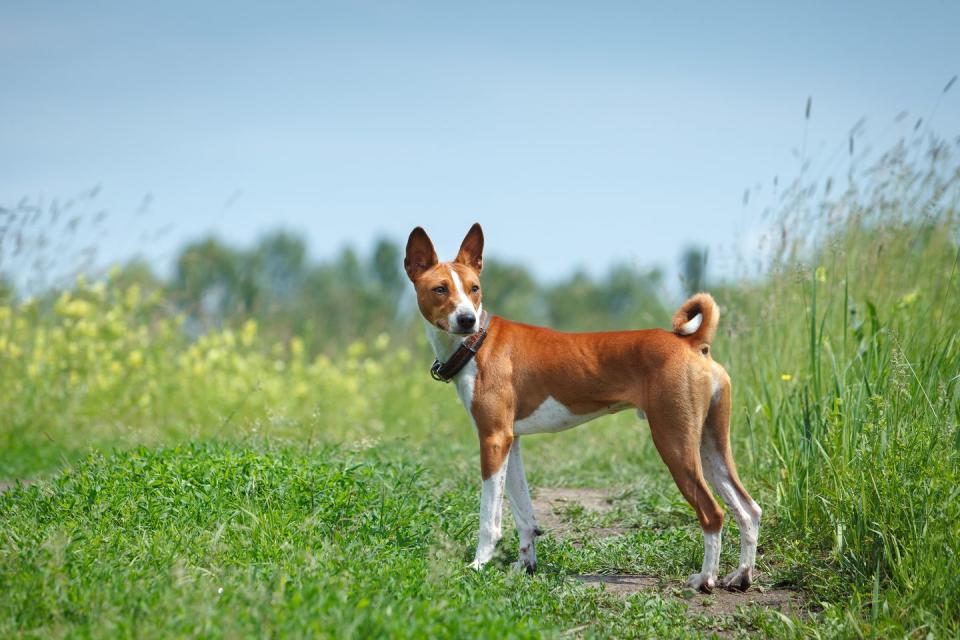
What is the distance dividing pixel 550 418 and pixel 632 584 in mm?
974

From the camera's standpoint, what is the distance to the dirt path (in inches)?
170

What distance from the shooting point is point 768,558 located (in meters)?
4.86


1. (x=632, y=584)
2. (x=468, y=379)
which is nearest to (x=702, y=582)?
(x=632, y=584)

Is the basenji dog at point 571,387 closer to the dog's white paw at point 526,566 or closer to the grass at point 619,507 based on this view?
the dog's white paw at point 526,566

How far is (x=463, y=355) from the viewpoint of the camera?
476cm

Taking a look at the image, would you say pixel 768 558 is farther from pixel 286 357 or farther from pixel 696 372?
pixel 286 357

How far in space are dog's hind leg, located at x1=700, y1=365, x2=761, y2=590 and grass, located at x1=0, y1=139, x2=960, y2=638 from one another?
30cm

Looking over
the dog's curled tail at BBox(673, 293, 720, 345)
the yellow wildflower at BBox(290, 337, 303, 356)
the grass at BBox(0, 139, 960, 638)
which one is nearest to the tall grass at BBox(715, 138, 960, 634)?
the grass at BBox(0, 139, 960, 638)

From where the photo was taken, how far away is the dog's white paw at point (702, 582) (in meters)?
4.43

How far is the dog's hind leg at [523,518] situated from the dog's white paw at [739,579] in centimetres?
101

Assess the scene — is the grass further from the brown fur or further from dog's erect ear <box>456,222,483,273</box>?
dog's erect ear <box>456,222,483,273</box>

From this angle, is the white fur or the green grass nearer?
the green grass

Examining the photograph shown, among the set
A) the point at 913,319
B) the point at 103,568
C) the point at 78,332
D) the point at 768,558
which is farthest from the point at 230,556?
the point at 78,332

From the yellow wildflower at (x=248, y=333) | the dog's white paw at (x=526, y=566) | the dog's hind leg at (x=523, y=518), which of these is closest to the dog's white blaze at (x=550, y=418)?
the dog's hind leg at (x=523, y=518)
